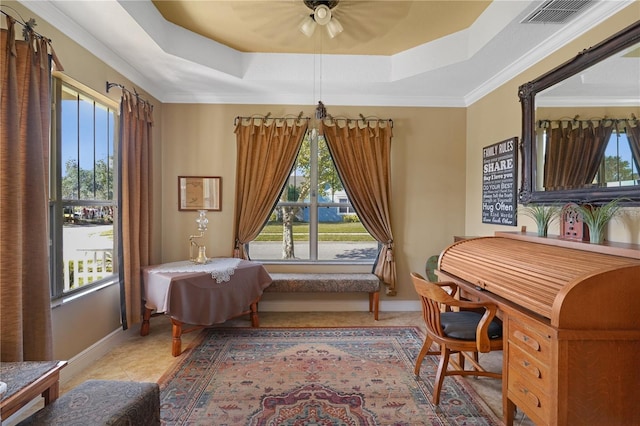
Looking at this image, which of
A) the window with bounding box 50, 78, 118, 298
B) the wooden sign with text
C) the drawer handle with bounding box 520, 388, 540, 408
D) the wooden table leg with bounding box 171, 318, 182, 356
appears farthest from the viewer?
the wooden sign with text

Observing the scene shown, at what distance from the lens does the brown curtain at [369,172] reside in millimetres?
3963

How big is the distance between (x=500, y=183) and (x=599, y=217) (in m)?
1.35

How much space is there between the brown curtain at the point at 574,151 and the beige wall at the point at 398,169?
1.54 metres

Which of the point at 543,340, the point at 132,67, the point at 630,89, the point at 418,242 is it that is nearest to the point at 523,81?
the point at 630,89

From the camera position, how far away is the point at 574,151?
230 centimetres

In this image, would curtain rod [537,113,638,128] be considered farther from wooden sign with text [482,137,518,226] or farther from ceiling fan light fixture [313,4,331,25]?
ceiling fan light fixture [313,4,331,25]

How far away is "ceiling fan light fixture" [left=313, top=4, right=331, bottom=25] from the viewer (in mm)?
2518

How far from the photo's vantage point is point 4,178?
1.82 meters

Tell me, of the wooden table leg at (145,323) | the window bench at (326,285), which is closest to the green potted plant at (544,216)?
the window bench at (326,285)

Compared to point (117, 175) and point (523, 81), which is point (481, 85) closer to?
point (523, 81)

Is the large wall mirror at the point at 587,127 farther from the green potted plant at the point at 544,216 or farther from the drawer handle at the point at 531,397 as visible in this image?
the drawer handle at the point at 531,397

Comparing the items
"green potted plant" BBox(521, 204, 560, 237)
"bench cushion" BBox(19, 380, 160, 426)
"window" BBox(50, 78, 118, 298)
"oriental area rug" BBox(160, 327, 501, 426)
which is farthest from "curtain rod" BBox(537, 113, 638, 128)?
"window" BBox(50, 78, 118, 298)

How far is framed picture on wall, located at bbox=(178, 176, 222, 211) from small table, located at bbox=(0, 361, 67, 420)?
8.36ft

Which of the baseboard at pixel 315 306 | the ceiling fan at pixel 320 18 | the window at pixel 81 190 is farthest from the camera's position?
the baseboard at pixel 315 306
